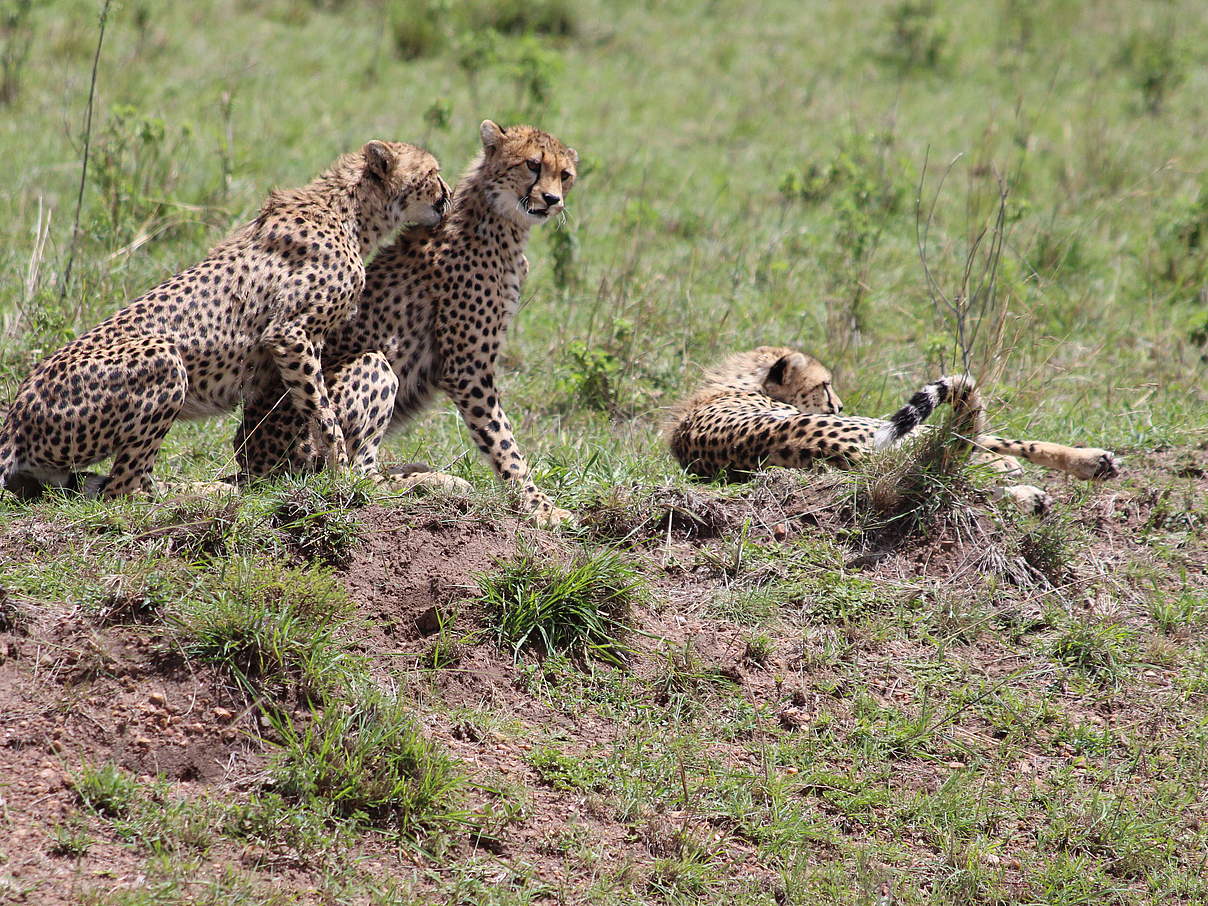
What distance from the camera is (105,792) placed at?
2967 mm

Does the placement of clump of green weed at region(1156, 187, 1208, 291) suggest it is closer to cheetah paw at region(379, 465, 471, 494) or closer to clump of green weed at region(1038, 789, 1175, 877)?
clump of green weed at region(1038, 789, 1175, 877)

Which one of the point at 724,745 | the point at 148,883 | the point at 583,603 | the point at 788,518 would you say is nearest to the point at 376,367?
the point at 583,603

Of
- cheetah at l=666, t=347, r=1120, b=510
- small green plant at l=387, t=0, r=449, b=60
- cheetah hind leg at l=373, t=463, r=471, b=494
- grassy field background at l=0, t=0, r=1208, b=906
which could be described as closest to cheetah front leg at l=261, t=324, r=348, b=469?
cheetah hind leg at l=373, t=463, r=471, b=494

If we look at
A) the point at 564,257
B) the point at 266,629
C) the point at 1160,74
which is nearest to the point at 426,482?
the point at 266,629

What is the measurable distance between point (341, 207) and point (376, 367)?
57 cm

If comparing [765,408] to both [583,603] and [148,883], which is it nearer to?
[583,603]

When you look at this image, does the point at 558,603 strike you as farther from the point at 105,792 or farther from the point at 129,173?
the point at 129,173

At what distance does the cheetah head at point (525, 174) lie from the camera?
4.72m

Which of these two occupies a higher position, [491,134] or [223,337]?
[491,134]

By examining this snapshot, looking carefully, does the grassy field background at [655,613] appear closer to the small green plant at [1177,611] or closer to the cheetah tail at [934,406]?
the small green plant at [1177,611]

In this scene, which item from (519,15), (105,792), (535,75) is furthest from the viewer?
(519,15)

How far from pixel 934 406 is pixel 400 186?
1987 millimetres

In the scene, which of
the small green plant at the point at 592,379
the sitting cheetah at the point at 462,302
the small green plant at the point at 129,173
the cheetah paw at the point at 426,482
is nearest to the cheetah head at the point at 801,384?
the small green plant at the point at 592,379

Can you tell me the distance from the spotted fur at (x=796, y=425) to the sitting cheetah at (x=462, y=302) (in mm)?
812
